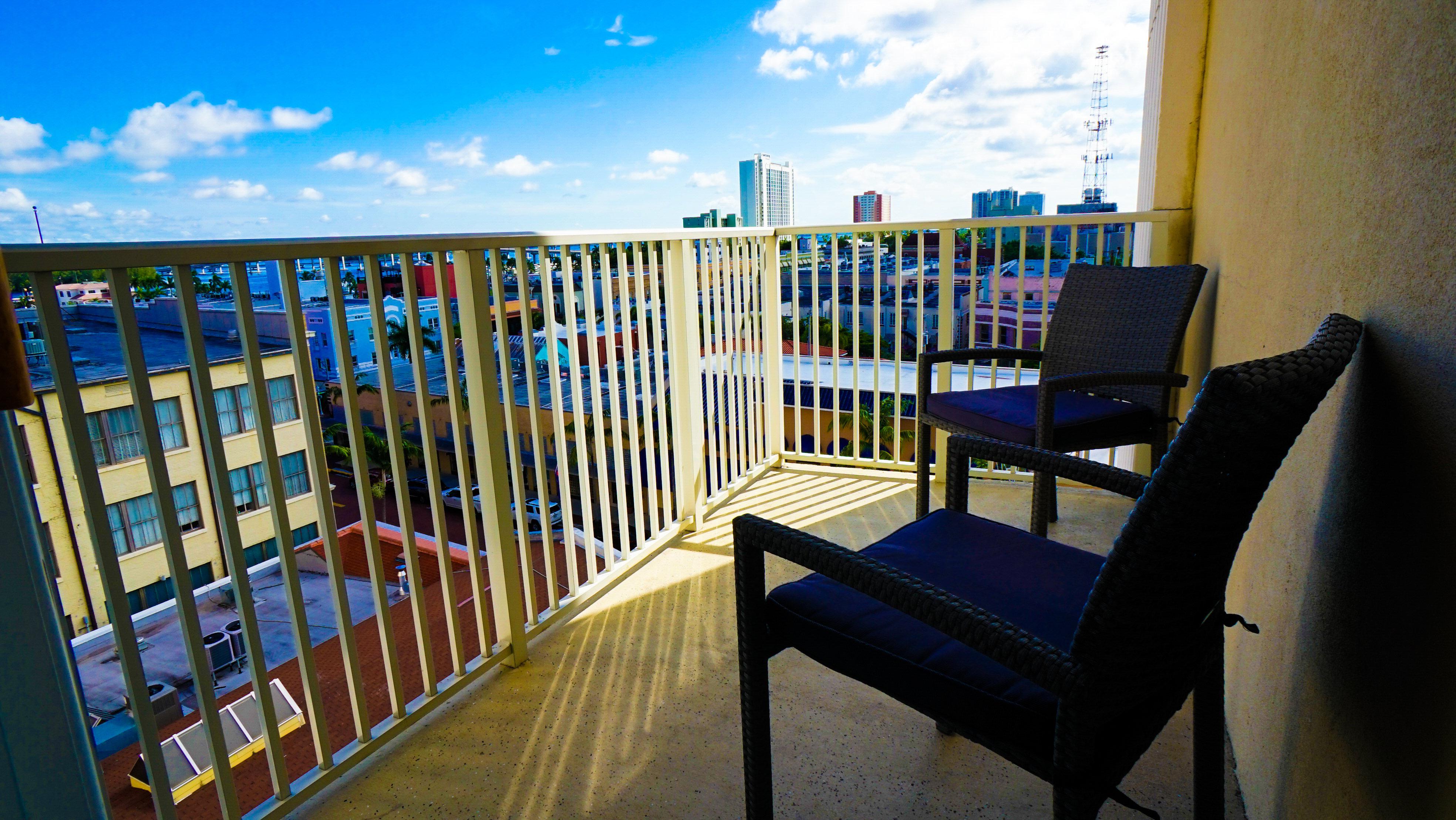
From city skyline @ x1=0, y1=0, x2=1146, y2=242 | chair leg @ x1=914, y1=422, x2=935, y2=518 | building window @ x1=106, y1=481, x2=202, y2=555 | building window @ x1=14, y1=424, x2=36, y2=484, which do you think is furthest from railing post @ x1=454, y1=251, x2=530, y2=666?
city skyline @ x1=0, y1=0, x2=1146, y2=242

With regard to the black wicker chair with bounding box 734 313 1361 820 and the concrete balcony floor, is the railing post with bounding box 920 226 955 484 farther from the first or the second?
the black wicker chair with bounding box 734 313 1361 820

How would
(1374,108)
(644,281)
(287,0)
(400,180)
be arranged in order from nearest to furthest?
(1374,108) < (644,281) < (287,0) < (400,180)

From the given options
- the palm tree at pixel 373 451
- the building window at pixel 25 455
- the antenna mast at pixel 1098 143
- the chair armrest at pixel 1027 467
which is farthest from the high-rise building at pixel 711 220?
the antenna mast at pixel 1098 143

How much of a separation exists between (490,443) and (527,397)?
30 centimetres

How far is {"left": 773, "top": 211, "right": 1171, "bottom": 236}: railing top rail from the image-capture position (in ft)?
10.0

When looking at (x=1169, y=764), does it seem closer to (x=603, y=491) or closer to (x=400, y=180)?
(x=603, y=491)

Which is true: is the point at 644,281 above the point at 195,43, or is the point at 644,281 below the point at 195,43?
below

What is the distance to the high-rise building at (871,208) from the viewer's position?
12.0 feet

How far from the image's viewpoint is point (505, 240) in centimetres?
195

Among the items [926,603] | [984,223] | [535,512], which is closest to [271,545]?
[535,512]

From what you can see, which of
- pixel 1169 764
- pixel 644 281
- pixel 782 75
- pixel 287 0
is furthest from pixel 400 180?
pixel 1169 764

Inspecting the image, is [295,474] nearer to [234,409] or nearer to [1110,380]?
[234,409]

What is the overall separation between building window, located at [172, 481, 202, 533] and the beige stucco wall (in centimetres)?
178

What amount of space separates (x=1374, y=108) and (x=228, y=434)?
190 centimetres
